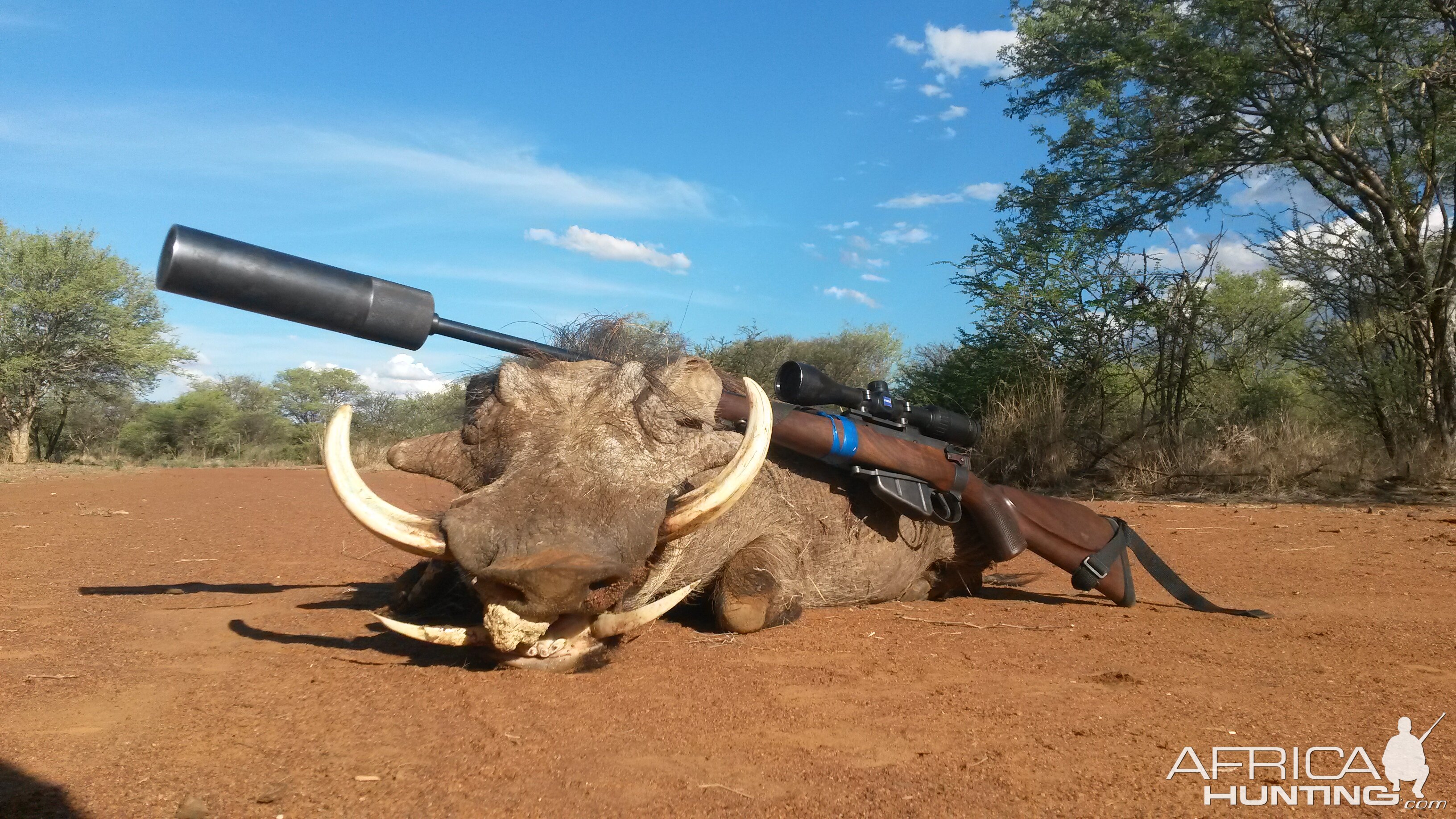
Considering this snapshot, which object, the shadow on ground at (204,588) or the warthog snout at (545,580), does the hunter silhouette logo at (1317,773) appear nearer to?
the warthog snout at (545,580)

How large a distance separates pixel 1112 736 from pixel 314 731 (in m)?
2.24

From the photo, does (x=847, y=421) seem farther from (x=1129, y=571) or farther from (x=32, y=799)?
(x=32, y=799)

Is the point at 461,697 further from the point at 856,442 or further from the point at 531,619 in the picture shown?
the point at 856,442

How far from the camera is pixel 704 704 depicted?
2.71 m

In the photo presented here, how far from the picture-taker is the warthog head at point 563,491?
243 cm

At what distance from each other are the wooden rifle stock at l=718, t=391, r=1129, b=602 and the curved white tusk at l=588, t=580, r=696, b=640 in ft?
4.48

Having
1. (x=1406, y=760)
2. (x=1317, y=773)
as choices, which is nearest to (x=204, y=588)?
(x=1317, y=773)

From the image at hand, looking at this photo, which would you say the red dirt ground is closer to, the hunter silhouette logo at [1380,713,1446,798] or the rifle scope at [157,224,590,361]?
the hunter silhouette logo at [1380,713,1446,798]

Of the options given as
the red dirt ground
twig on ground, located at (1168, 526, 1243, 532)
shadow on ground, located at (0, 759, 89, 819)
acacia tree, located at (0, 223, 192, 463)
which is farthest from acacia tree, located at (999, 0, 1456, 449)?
acacia tree, located at (0, 223, 192, 463)

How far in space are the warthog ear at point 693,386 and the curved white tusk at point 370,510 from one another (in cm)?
114

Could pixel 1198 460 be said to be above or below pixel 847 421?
above

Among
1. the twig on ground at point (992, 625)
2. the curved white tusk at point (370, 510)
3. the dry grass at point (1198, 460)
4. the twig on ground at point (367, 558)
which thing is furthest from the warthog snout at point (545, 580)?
the dry grass at point (1198, 460)

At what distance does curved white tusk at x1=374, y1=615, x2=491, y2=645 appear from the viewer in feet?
8.63

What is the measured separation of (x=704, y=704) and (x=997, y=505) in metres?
2.37
